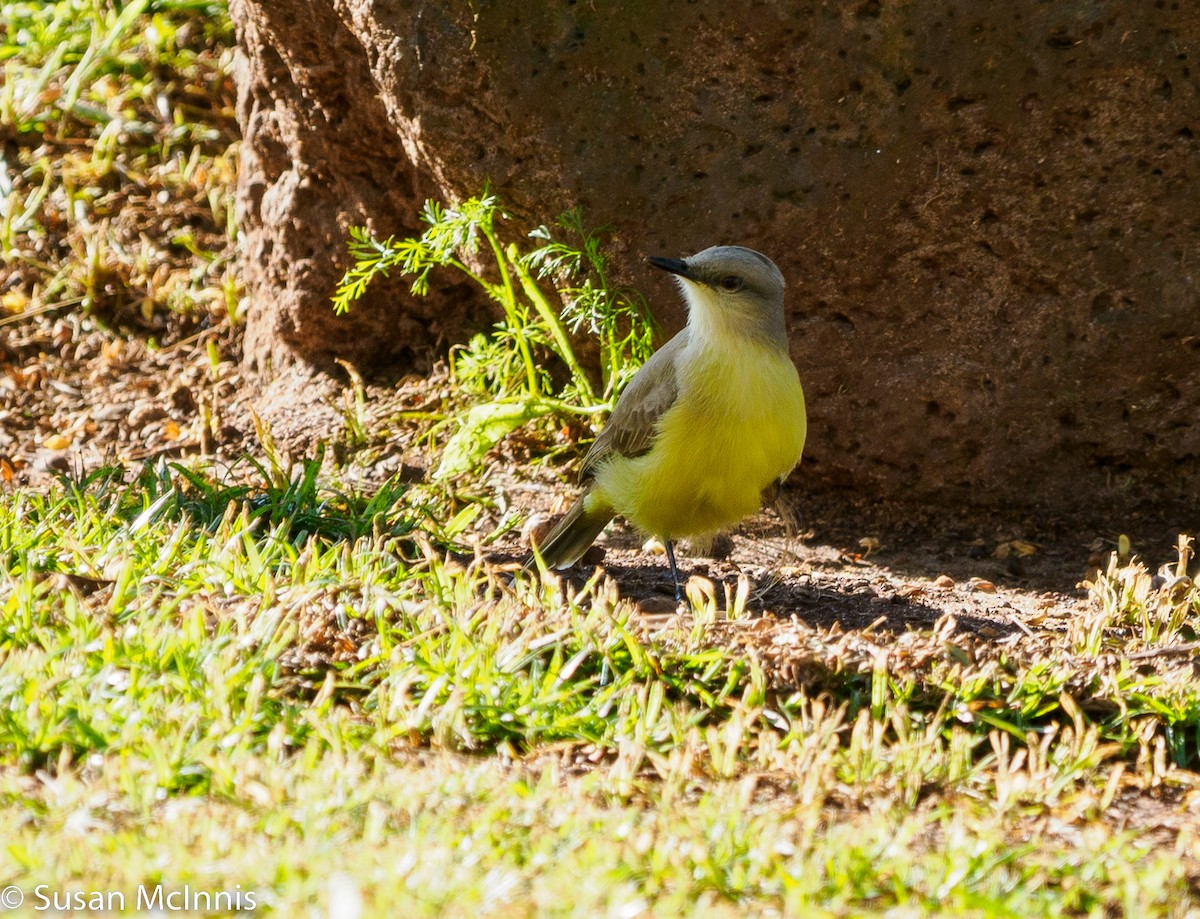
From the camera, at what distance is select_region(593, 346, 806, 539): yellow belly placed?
17.8 feet

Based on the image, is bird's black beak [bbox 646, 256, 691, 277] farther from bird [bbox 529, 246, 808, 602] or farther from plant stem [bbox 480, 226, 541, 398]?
plant stem [bbox 480, 226, 541, 398]

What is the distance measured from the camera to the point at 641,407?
574 cm

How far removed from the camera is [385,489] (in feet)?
19.2

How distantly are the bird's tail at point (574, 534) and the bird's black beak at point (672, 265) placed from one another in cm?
111

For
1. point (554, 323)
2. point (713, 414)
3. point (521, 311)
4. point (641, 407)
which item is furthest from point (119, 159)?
point (713, 414)

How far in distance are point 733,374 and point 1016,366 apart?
162 centimetres

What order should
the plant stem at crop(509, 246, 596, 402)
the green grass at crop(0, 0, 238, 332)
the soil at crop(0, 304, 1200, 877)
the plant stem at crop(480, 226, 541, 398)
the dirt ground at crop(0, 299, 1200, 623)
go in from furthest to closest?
the green grass at crop(0, 0, 238, 332) → the plant stem at crop(480, 226, 541, 398) → the plant stem at crop(509, 246, 596, 402) → the dirt ground at crop(0, 299, 1200, 623) → the soil at crop(0, 304, 1200, 877)

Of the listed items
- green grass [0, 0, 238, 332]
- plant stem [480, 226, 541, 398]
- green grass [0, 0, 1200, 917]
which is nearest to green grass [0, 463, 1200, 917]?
green grass [0, 0, 1200, 917]

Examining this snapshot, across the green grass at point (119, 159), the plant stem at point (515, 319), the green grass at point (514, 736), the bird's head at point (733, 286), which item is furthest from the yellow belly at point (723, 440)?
the green grass at point (119, 159)

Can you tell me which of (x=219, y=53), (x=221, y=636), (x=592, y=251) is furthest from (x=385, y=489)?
(x=219, y=53)

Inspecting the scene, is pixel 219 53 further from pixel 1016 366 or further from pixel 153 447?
pixel 1016 366

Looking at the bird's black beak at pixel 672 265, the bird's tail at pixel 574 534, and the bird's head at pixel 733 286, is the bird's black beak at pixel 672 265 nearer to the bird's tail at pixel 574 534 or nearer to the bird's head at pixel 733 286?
the bird's head at pixel 733 286

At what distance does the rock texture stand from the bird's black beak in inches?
29.1

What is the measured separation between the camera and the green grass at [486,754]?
303 cm
